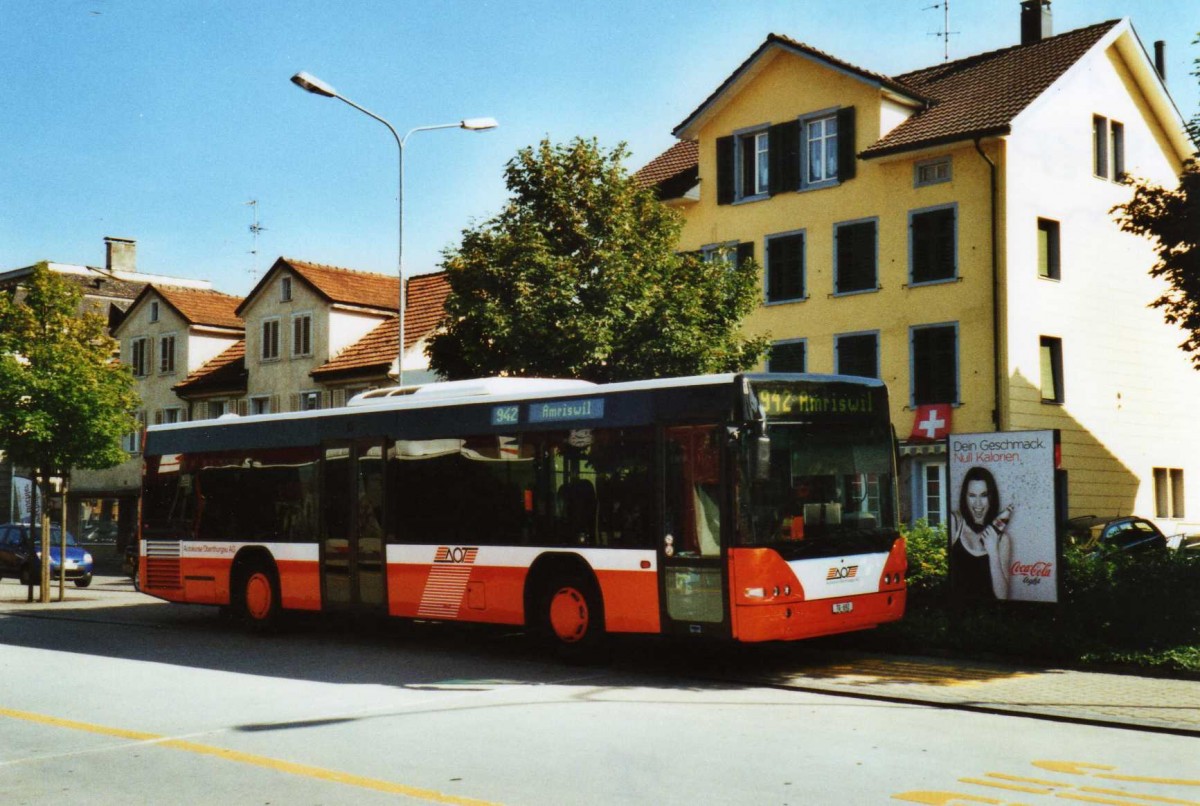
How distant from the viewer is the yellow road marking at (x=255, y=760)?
308 inches

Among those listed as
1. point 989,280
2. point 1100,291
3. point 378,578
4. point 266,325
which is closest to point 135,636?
point 378,578

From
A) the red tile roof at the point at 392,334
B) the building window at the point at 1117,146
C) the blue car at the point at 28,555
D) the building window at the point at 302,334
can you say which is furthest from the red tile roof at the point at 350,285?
the building window at the point at 1117,146

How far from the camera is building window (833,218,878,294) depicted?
1308 inches

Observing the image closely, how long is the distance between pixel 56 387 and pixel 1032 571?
741 inches

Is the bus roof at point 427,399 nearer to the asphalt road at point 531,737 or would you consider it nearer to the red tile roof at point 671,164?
the asphalt road at point 531,737

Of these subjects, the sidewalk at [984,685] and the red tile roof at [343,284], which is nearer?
the sidewalk at [984,685]

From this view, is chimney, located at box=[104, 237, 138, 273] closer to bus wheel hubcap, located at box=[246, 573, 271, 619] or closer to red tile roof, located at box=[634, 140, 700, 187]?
red tile roof, located at box=[634, 140, 700, 187]

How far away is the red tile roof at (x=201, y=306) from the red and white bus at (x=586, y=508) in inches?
1395

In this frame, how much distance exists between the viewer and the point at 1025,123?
3141 cm

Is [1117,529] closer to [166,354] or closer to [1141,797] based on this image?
[1141,797]

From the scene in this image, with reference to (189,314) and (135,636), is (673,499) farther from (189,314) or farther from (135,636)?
(189,314)

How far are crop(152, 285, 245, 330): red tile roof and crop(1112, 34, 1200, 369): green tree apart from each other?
129 ft

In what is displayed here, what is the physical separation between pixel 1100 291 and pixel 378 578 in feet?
77.4

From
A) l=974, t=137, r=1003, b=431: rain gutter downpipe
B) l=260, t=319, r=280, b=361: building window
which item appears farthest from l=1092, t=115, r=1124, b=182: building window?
l=260, t=319, r=280, b=361: building window
